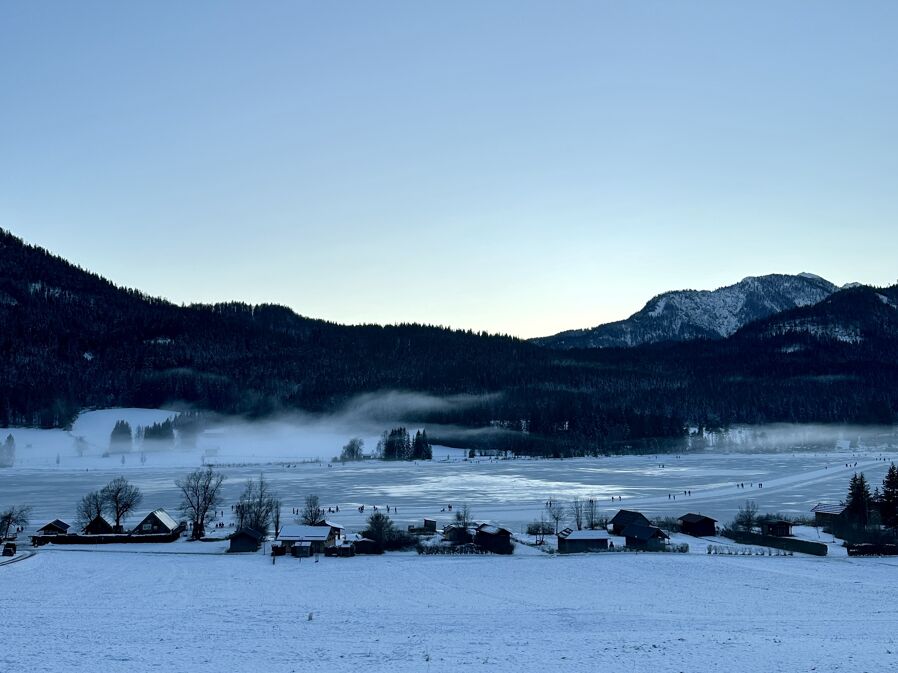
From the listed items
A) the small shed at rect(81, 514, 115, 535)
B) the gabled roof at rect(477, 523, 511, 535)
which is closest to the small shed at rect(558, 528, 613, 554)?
the gabled roof at rect(477, 523, 511, 535)

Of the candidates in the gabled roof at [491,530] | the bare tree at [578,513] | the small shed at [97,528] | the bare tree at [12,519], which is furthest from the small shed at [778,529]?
the bare tree at [12,519]

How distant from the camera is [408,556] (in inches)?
1912

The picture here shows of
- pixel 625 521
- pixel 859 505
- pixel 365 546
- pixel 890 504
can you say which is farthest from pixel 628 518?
pixel 365 546

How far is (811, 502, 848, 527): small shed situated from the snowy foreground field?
16.0 m

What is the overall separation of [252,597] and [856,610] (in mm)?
26397

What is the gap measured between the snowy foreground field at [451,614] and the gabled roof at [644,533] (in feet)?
20.1

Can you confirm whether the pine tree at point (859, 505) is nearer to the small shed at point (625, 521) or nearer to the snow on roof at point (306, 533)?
the small shed at point (625, 521)

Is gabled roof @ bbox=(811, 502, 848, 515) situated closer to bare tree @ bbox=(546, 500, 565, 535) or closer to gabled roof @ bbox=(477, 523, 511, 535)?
bare tree @ bbox=(546, 500, 565, 535)

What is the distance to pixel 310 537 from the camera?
165 feet

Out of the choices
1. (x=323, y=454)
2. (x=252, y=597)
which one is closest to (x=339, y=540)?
(x=252, y=597)

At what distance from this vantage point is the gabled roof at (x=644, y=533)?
5338cm

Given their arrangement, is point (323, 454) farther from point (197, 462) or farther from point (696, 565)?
point (696, 565)

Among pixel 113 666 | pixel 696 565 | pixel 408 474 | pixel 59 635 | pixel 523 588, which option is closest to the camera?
pixel 113 666

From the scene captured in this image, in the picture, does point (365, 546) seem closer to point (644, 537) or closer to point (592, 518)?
point (644, 537)
